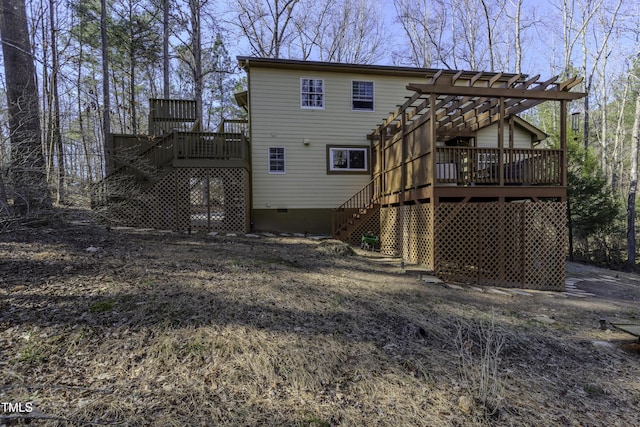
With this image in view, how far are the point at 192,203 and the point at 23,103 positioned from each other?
4.95 m

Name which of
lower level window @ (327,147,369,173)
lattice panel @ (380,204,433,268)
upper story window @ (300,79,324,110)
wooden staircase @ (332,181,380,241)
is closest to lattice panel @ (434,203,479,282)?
lattice panel @ (380,204,433,268)

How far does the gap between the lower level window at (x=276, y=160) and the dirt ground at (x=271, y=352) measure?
287 inches

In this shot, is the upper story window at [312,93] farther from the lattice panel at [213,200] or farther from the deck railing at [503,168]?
the deck railing at [503,168]

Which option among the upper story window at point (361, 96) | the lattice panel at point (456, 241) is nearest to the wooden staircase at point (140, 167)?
the upper story window at point (361, 96)

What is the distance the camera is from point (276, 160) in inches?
512

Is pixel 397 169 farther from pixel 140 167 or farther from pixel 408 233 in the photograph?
pixel 140 167

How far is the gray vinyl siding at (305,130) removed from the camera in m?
12.8

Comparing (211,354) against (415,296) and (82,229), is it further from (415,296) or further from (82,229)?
(82,229)

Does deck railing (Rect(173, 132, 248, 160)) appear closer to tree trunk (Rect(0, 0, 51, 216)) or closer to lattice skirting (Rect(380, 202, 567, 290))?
tree trunk (Rect(0, 0, 51, 216))

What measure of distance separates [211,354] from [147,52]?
19365 millimetres

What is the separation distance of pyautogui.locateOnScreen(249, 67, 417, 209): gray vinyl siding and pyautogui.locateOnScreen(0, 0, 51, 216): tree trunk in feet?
21.5

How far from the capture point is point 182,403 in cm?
244

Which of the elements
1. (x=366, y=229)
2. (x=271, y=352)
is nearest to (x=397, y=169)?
(x=366, y=229)

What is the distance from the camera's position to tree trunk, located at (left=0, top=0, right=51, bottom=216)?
20.8ft
